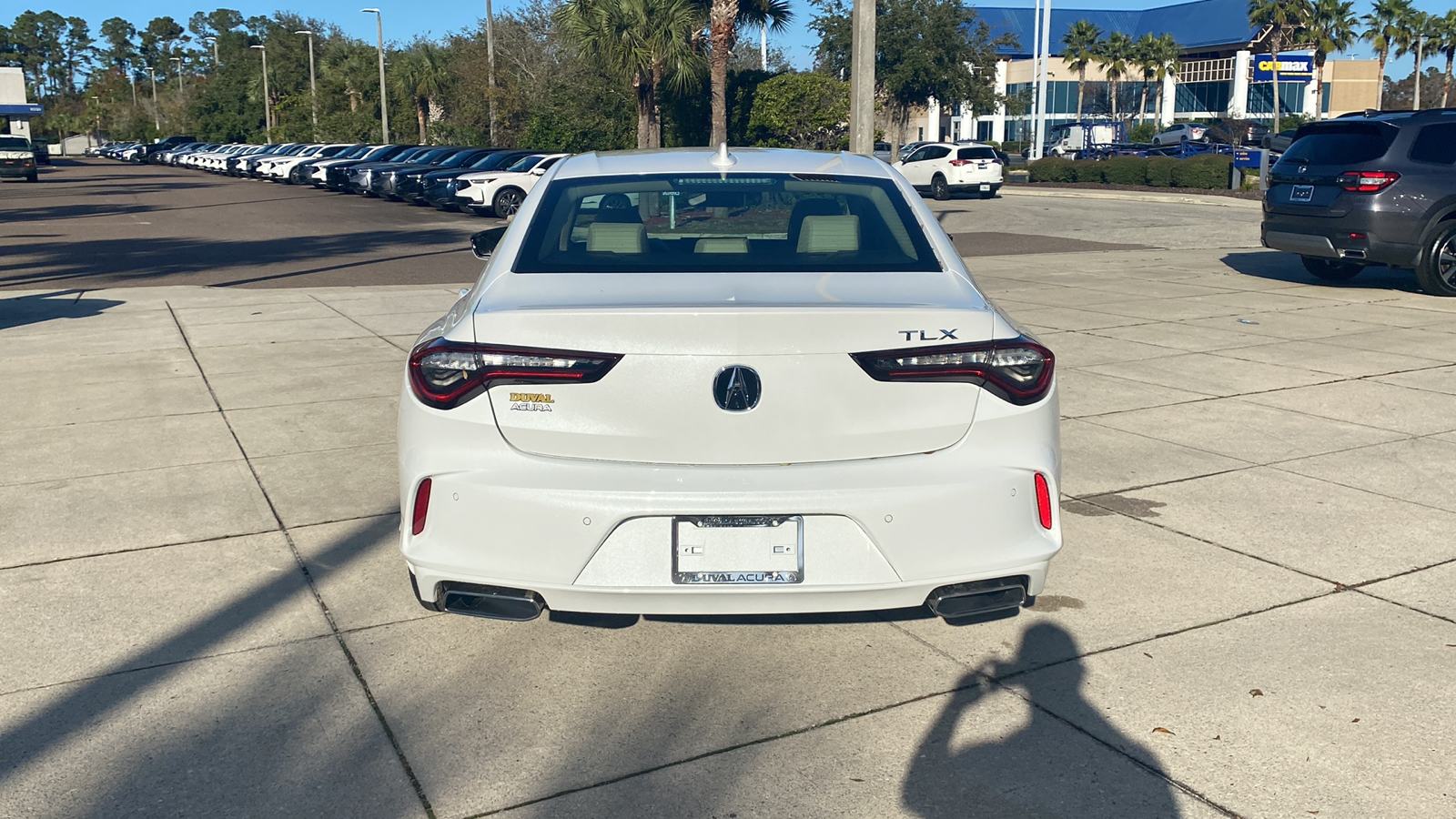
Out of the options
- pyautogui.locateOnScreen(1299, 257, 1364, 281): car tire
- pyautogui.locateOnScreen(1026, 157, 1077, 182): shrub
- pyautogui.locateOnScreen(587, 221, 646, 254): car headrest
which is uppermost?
pyautogui.locateOnScreen(1026, 157, 1077, 182): shrub

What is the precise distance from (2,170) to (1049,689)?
190 ft

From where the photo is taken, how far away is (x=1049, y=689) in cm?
390

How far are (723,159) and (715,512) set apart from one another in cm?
187

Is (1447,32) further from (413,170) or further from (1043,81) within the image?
(413,170)

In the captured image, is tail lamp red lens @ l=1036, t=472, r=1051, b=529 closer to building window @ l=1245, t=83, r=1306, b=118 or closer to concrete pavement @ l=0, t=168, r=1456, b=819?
concrete pavement @ l=0, t=168, r=1456, b=819

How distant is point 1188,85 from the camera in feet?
306

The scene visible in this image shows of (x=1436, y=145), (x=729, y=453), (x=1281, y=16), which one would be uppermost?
(x=1281, y=16)

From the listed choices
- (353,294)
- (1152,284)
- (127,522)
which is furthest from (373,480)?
(1152,284)

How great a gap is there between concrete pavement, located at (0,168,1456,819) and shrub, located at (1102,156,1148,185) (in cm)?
3423

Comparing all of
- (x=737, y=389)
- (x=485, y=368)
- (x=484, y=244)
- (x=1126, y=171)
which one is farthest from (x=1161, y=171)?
(x=485, y=368)

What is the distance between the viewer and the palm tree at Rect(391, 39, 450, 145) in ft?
191

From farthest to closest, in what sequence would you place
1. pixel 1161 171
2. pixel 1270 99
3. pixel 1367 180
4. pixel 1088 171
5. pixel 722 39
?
pixel 1270 99
pixel 1088 171
pixel 1161 171
pixel 722 39
pixel 1367 180

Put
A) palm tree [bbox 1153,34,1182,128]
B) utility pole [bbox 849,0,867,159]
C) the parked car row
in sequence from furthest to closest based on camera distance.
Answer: palm tree [bbox 1153,34,1182,128] < the parked car row < utility pole [bbox 849,0,867,159]

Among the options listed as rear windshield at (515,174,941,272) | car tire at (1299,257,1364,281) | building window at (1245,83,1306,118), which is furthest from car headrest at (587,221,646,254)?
building window at (1245,83,1306,118)
